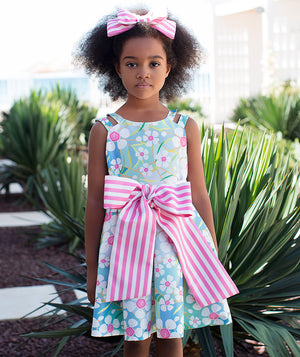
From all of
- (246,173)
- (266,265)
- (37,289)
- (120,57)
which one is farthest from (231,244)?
(37,289)

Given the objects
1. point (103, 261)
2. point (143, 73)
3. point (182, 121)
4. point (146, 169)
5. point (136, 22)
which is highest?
point (136, 22)

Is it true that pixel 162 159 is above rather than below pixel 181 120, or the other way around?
below

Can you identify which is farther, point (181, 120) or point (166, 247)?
point (181, 120)

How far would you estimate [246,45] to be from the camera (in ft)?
57.3

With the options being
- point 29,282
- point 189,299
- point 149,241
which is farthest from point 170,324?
point 29,282

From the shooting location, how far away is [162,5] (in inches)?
72.2

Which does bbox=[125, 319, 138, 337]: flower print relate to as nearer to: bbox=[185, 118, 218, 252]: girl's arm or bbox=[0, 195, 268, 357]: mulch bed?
bbox=[185, 118, 218, 252]: girl's arm

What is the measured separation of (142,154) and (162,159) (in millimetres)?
63

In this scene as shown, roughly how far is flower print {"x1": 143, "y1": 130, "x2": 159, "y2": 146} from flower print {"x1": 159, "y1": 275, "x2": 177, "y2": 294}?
15.8 inches

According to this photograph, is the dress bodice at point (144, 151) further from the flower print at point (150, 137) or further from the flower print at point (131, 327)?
the flower print at point (131, 327)

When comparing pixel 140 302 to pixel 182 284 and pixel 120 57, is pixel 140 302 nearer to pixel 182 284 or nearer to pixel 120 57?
pixel 182 284

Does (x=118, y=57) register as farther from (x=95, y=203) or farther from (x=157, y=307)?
(x=157, y=307)

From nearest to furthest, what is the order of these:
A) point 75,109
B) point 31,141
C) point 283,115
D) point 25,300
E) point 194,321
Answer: point 194,321 < point 25,300 < point 31,141 < point 283,115 < point 75,109

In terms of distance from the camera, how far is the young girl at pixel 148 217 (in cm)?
162
